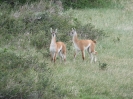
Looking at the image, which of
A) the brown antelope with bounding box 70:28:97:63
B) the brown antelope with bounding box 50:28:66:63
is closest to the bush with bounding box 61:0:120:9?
the brown antelope with bounding box 70:28:97:63

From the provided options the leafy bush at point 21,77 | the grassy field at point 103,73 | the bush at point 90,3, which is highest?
the bush at point 90,3

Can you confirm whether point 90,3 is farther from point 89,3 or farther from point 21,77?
point 21,77

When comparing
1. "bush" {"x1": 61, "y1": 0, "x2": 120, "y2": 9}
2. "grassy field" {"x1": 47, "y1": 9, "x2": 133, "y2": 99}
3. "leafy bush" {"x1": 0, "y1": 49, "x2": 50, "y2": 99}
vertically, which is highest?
"bush" {"x1": 61, "y1": 0, "x2": 120, "y2": 9}

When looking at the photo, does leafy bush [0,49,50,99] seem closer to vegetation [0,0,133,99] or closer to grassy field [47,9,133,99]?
vegetation [0,0,133,99]

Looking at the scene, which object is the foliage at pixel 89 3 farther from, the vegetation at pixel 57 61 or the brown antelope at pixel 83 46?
the brown antelope at pixel 83 46

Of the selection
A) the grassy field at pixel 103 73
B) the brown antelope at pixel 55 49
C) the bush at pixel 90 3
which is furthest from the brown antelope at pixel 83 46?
the bush at pixel 90 3

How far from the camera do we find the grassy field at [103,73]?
11312 mm

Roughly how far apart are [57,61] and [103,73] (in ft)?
6.57

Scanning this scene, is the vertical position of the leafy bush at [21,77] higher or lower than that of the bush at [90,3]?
lower

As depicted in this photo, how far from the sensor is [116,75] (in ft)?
43.1

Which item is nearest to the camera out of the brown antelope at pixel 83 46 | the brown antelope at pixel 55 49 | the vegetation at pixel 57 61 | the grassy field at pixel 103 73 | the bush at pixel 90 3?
the vegetation at pixel 57 61

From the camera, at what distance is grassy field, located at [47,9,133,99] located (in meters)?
11.3

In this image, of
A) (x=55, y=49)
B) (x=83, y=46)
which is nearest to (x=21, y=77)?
(x=55, y=49)

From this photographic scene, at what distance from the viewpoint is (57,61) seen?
14.6 metres
